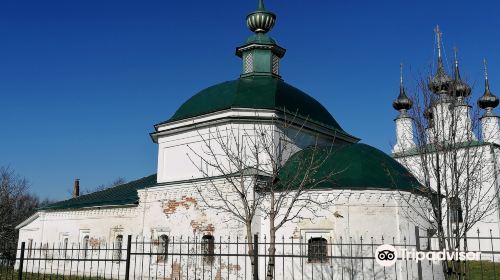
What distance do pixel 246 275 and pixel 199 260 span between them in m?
1.80

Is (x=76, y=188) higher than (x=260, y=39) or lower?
lower

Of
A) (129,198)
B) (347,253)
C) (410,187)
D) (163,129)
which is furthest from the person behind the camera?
(129,198)

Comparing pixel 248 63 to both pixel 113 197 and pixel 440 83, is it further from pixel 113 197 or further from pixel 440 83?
pixel 440 83

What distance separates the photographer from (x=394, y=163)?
1389 cm

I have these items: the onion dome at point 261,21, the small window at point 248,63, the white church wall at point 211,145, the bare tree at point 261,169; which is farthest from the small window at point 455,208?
the onion dome at point 261,21

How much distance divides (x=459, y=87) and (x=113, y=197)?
564 inches

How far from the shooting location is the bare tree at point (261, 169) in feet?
41.3

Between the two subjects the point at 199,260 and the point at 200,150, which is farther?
the point at 200,150

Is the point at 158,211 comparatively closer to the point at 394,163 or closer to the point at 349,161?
the point at 349,161

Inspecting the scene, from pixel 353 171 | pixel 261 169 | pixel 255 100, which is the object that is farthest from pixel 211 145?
pixel 353 171

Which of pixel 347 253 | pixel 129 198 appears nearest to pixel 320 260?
pixel 347 253

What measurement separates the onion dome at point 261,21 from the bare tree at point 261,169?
19.8ft

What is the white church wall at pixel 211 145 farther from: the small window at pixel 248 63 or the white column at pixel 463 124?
the white column at pixel 463 124

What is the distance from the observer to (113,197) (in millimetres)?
18938
